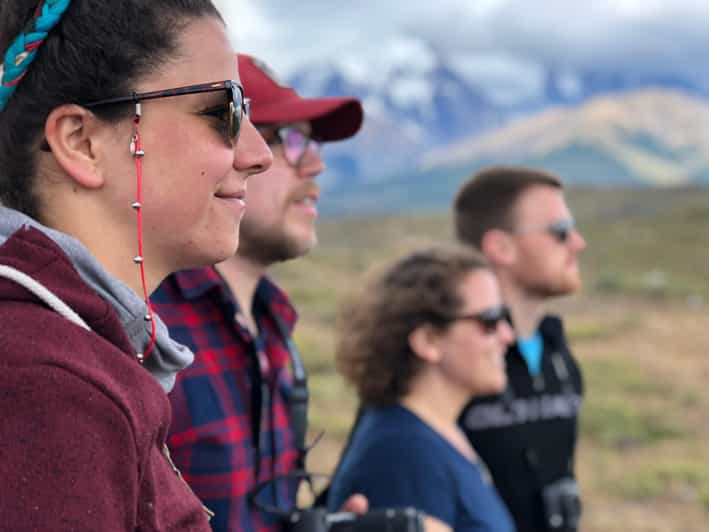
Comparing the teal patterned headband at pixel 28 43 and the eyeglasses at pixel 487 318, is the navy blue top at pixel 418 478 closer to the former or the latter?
the eyeglasses at pixel 487 318

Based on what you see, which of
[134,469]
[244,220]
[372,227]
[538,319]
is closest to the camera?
[134,469]

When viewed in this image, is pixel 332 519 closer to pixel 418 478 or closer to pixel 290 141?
pixel 418 478

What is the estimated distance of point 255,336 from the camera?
9.20 ft

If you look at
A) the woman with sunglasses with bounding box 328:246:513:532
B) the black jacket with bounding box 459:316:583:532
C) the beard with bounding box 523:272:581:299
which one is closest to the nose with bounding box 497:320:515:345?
the woman with sunglasses with bounding box 328:246:513:532

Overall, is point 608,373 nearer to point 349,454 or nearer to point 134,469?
point 349,454

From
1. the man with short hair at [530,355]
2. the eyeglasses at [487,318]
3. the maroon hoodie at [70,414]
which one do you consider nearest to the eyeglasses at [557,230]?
the man with short hair at [530,355]

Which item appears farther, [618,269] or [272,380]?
[618,269]

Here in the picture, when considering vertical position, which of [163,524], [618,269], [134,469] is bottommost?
[618,269]

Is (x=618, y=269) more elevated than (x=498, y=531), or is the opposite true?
(x=498, y=531)

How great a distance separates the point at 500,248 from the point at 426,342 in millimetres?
1189

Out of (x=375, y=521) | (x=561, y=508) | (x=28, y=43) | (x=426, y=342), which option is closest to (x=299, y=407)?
(x=375, y=521)

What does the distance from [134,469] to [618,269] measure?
41502 millimetres

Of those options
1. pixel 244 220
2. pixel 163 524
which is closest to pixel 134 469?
pixel 163 524

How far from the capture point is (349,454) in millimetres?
3361
